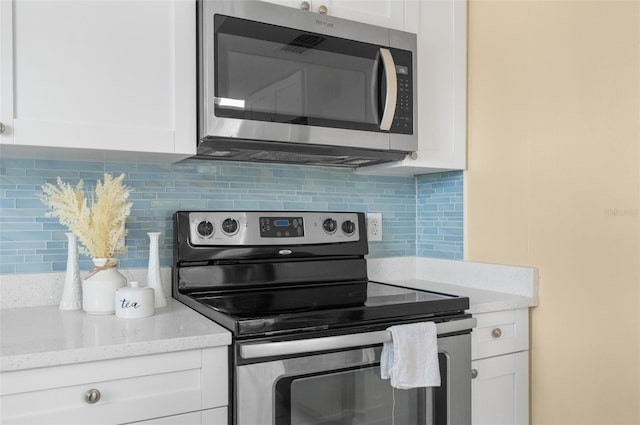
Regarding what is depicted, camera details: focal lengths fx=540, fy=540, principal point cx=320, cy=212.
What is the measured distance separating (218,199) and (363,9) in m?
0.83

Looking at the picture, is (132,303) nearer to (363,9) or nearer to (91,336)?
(91,336)

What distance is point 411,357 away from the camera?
4.82ft

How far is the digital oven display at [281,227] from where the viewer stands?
1.89 metres

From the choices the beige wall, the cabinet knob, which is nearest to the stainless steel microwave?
the beige wall

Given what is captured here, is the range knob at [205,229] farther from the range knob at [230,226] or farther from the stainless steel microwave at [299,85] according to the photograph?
the stainless steel microwave at [299,85]

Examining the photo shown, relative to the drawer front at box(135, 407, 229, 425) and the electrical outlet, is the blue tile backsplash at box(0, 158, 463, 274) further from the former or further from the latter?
the drawer front at box(135, 407, 229, 425)

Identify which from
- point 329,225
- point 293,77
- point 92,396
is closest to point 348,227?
point 329,225

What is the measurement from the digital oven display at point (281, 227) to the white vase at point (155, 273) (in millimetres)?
365

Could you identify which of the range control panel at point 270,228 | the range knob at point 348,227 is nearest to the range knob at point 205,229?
the range control panel at point 270,228

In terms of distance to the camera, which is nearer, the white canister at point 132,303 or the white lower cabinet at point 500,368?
the white canister at point 132,303

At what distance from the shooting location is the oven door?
4.24ft

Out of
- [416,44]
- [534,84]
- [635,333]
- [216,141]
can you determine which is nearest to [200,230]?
[216,141]

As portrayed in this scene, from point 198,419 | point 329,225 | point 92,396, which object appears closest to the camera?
point 92,396

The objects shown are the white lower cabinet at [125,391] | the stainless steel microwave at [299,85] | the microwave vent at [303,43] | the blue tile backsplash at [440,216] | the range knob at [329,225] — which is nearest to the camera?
the white lower cabinet at [125,391]
